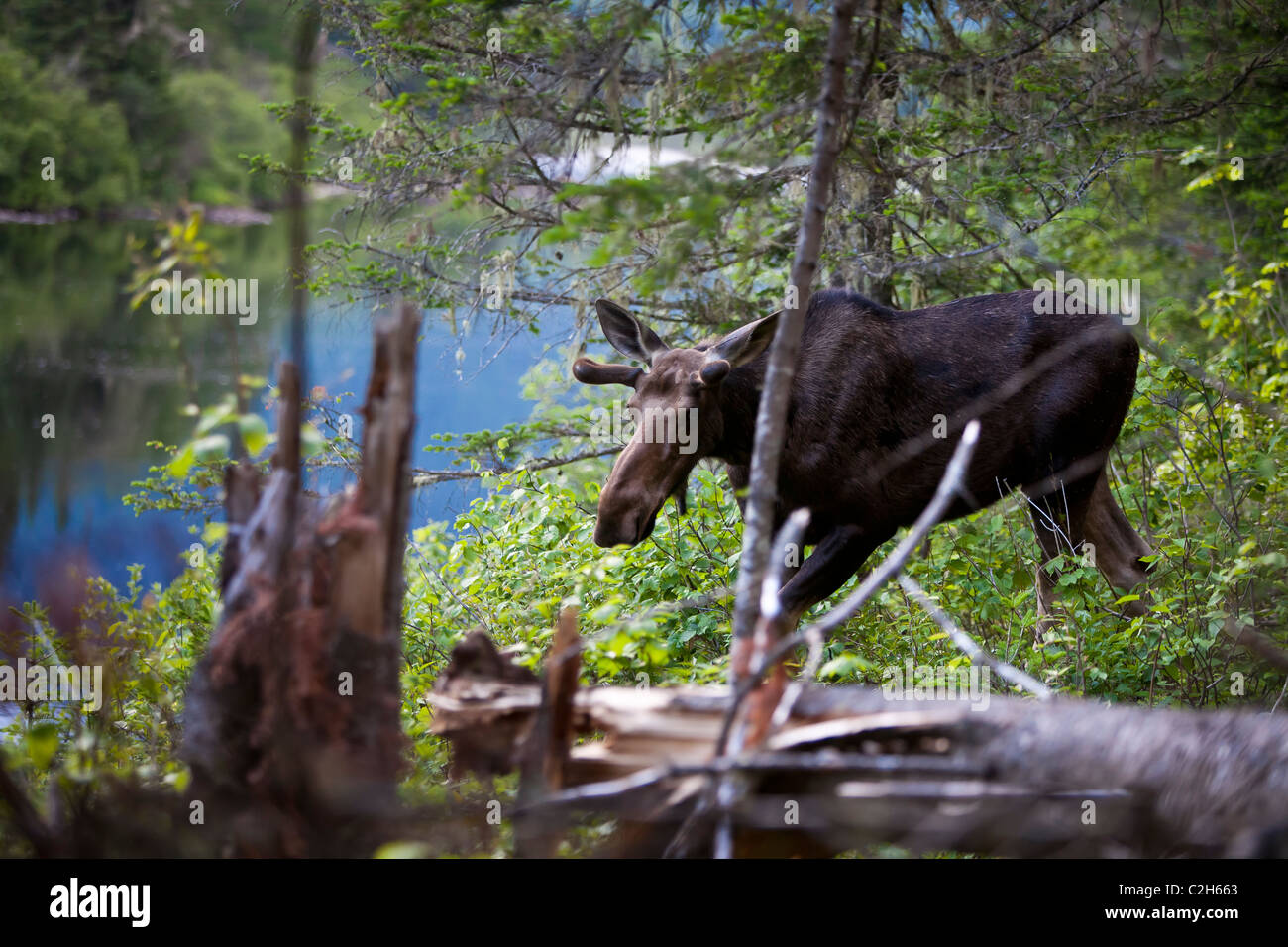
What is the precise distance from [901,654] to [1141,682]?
132cm

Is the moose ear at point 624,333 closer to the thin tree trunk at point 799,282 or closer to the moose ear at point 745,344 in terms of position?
the moose ear at point 745,344

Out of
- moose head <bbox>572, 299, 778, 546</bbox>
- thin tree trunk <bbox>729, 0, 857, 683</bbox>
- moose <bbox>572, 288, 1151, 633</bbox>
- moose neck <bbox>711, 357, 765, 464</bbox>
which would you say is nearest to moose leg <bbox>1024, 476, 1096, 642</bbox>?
moose <bbox>572, 288, 1151, 633</bbox>

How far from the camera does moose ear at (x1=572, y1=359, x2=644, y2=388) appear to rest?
597 centimetres

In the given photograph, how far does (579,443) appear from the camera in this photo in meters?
10.2

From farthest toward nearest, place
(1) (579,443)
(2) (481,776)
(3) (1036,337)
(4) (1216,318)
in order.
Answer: (1) (579,443), (4) (1216,318), (3) (1036,337), (2) (481,776)

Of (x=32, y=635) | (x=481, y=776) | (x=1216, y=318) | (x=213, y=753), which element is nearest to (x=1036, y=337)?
(x=1216, y=318)

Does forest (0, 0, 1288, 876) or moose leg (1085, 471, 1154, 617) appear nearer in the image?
forest (0, 0, 1288, 876)

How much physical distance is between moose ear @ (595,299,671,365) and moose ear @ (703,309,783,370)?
15.0 inches

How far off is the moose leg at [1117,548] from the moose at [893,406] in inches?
6.1

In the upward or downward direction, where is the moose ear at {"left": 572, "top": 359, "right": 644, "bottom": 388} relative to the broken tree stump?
upward

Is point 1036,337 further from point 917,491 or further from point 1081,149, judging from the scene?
point 1081,149

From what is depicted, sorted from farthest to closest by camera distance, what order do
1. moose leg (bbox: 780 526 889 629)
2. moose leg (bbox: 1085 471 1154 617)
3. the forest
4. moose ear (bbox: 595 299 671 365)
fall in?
moose leg (bbox: 1085 471 1154 617)
moose ear (bbox: 595 299 671 365)
moose leg (bbox: 780 526 889 629)
the forest

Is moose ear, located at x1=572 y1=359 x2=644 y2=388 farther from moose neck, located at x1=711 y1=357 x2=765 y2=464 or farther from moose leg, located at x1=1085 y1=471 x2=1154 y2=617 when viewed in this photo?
moose leg, located at x1=1085 y1=471 x2=1154 y2=617

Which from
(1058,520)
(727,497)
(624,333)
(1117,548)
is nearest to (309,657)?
(624,333)
